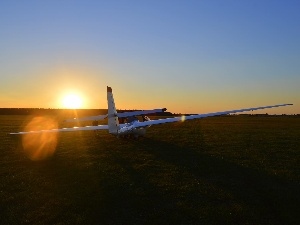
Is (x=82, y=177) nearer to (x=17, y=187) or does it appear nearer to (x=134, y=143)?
(x=17, y=187)

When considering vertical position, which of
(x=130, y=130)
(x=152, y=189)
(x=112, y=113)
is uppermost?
(x=112, y=113)

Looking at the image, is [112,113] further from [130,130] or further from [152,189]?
[152,189]

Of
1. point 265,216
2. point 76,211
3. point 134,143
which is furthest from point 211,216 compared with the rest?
point 134,143

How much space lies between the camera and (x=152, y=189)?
1167cm

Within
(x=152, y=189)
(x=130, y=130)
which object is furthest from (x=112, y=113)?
(x=152, y=189)

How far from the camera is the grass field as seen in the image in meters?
8.88

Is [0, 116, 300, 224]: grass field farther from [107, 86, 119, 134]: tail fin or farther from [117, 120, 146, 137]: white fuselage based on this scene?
[117, 120, 146, 137]: white fuselage

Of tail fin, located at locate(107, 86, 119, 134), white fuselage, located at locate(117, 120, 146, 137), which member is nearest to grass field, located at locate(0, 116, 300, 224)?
tail fin, located at locate(107, 86, 119, 134)

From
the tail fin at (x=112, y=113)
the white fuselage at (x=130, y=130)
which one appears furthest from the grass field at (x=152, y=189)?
the white fuselage at (x=130, y=130)

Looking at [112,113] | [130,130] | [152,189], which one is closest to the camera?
[152,189]

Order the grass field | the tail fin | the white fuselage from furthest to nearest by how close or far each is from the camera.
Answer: the white fuselage, the tail fin, the grass field

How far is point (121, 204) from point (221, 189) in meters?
4.06

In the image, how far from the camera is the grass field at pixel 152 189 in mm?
8883

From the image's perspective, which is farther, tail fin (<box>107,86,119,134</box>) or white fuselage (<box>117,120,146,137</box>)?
white fuselage (<box>117,120,146,137</box>)
